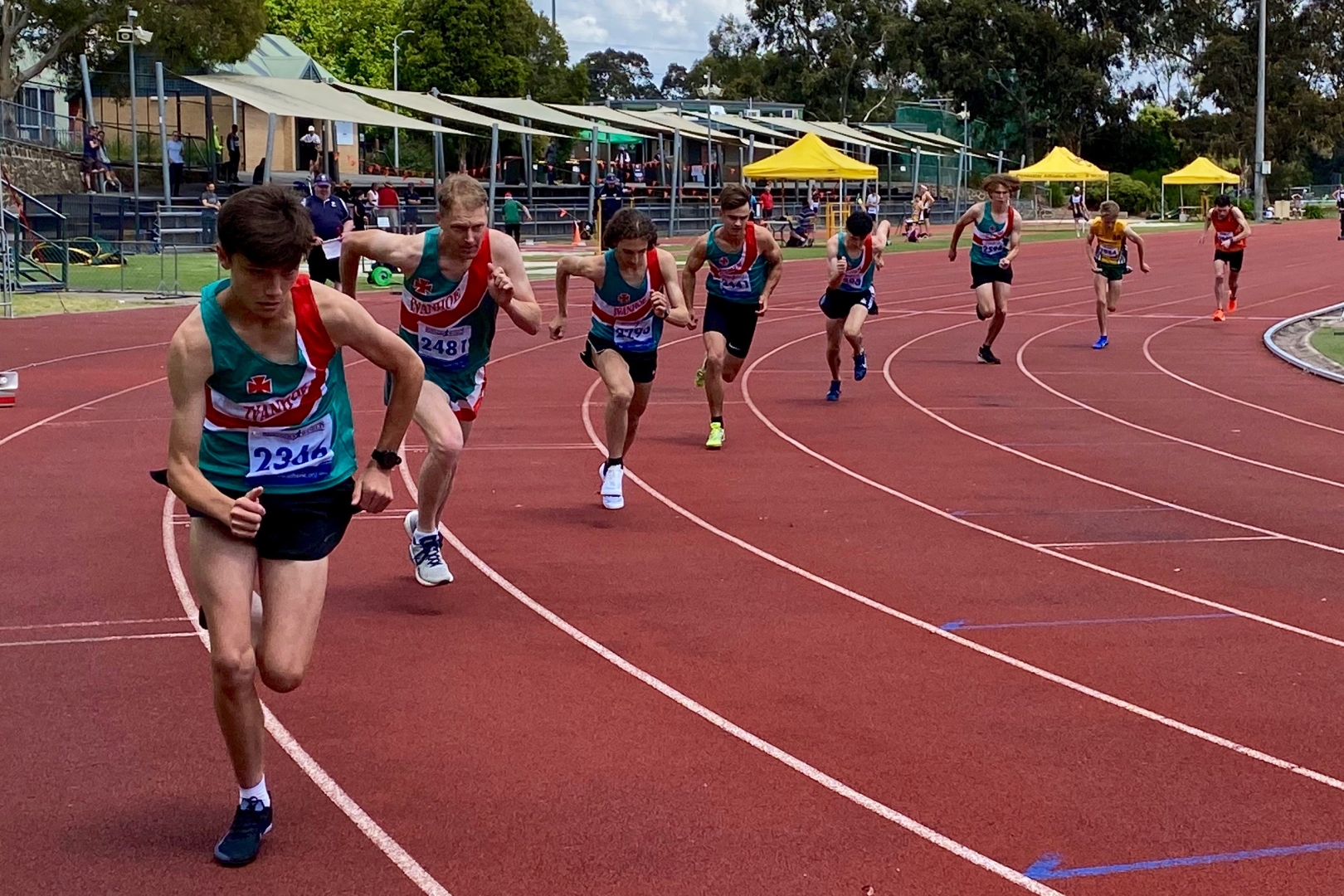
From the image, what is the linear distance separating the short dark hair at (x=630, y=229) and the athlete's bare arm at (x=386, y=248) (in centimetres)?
197

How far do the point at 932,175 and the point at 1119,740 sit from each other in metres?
61.5

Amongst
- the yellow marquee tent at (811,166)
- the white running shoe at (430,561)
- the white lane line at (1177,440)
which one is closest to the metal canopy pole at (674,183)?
the yellow marquee tent at (811,166)

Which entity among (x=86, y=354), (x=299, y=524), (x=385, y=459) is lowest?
(x=86, y=354)

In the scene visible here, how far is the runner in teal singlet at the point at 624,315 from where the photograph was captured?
31.4 feet

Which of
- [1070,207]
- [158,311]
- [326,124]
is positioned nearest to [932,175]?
[1070,207]

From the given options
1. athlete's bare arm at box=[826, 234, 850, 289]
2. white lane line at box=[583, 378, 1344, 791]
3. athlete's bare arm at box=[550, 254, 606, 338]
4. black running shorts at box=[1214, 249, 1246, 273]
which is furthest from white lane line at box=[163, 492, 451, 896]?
black running shorts at box=[1214, 249, 1246, 273]

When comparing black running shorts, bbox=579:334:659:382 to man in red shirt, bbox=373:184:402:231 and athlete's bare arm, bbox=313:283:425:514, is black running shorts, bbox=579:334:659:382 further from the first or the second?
man in red shirt, bbox=373:184:402:231

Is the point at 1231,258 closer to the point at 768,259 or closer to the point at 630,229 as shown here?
the point at 768,259

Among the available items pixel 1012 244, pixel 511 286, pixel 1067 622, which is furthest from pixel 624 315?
pixel 1012 244

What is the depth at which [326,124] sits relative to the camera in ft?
138

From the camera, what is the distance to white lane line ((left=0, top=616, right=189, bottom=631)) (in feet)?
23.6

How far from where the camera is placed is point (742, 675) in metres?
6.56

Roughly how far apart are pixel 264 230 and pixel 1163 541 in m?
6.33

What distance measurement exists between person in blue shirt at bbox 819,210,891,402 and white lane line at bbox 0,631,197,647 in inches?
334
